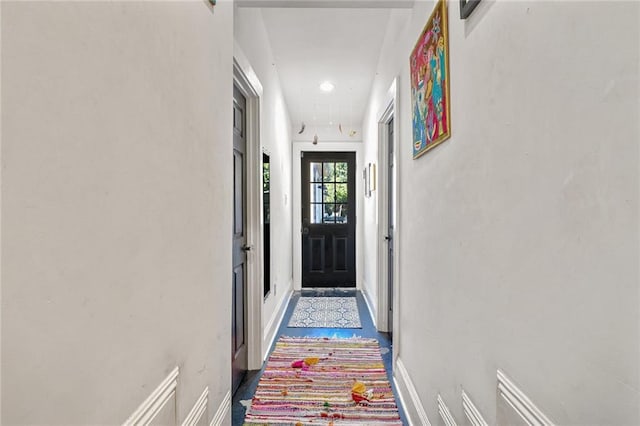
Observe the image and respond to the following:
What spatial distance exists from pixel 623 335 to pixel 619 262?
0.11 metres

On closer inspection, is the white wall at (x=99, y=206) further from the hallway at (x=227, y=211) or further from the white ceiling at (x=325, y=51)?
the white ceiling at (x=325, y=51)

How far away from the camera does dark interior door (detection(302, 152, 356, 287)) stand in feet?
17.1

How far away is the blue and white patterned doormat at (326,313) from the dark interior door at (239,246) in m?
1.18

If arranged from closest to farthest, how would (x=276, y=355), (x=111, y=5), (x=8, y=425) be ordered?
(x=8, y=425)
(x=111, y=5)
(x=276, y=355)

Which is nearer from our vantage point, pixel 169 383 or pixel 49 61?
pixel 49 61

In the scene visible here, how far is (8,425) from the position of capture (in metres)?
0.48

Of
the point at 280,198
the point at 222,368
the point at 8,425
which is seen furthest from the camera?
the point at 280,198

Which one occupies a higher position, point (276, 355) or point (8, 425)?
point (8, 425)

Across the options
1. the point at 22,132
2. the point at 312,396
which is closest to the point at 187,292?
the point at 22,132

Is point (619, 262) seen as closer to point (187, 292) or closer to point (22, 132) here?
point (22, 132)

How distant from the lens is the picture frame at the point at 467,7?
3.40 ft

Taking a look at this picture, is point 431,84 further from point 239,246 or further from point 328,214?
point 328,214

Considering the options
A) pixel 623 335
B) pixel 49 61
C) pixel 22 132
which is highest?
pixel 49 61

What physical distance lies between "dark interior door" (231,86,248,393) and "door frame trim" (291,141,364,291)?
2612 mm
